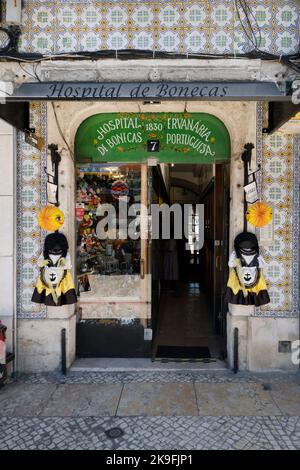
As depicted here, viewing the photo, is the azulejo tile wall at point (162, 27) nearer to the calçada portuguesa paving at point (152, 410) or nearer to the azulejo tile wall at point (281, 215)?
the azulejo tile wall at point (281, 215)

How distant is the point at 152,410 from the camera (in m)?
3.72

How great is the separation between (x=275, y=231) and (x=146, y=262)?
1957mm

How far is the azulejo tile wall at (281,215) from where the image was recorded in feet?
15.2

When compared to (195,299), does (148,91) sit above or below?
above

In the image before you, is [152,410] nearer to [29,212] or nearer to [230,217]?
[230,217]

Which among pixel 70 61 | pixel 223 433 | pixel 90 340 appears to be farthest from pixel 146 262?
pixel 70 61

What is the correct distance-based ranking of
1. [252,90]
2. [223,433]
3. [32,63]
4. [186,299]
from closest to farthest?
[223,433], [252,90], [32,63], [186,299]

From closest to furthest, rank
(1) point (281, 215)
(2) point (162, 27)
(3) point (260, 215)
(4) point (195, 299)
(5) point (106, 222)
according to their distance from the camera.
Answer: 1. (2) point (162, 27)
2. (3) point (260, 215)
3. (1) point (281, 215)
4. (5) point (106, 222)
5. (4) point (195, 299)

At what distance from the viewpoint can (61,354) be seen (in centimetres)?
470

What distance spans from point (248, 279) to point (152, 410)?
196cm

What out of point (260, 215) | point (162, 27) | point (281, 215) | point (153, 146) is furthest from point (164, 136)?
point (281, 215)

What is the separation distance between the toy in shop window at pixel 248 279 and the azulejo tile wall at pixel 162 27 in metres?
2.46
